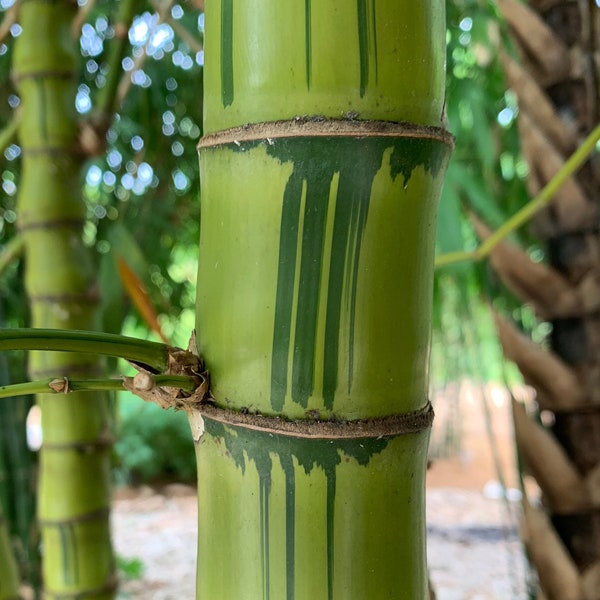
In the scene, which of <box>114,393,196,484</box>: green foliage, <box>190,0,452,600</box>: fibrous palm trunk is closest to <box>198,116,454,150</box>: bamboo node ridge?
<box>190,0,452,600</box>: fibrous palm trunk

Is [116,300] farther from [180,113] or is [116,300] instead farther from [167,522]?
[167,522]

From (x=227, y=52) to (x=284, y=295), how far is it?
8cm

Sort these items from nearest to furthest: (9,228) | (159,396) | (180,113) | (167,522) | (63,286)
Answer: (159,396) → (63,286) → (9,228) → (180,113) → (167,522)

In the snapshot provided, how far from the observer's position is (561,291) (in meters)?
0.52

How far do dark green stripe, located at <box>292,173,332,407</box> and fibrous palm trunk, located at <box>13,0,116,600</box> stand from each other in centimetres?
33

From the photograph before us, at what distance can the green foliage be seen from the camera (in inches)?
117

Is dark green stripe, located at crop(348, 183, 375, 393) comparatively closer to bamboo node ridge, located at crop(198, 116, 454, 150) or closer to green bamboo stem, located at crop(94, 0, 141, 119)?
bamboo node ridge, located at crop(198, 116, 454, 150)

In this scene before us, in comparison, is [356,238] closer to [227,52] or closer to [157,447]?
[227,52]

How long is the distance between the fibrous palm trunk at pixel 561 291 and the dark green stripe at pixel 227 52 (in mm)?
362

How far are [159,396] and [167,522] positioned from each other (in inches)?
91.4

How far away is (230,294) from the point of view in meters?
0.22

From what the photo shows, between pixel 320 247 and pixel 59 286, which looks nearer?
pixel 320 247

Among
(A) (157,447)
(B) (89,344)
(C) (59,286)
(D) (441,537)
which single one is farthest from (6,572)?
(A) (157,447)

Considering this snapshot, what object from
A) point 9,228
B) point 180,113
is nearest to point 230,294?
point 9,228
